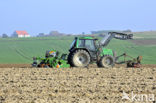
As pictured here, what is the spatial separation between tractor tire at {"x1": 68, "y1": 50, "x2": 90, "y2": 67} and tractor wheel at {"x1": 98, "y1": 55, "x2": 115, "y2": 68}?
2.49 feet

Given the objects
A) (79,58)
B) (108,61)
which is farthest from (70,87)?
(108,61)

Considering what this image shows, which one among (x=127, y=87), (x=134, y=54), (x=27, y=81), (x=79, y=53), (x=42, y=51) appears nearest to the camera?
(x=127, y=87)

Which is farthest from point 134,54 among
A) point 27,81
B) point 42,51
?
point 27,81

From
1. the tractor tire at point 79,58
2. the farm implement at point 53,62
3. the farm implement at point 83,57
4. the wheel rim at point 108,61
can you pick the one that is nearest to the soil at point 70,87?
the farm implement at point 53,62

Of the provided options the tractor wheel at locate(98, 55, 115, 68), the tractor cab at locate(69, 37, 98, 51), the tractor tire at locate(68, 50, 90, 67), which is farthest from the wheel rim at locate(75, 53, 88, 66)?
the tractor wheel at locate(98, 55, 115, 68)

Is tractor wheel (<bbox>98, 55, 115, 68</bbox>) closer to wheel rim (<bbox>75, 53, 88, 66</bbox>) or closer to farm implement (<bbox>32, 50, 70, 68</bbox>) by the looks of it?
wheel rim (<bbox>75, 53, 88, 66</bbox>)

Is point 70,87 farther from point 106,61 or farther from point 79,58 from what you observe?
point 106,61

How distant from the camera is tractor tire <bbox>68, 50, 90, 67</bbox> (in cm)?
1942

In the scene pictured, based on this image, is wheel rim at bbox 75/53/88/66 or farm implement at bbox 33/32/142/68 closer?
farm implement at bbox 33/32/142/68

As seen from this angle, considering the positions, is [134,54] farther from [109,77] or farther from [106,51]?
[109,77]

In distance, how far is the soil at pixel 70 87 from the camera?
999 centimetres

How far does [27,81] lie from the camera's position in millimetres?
13594

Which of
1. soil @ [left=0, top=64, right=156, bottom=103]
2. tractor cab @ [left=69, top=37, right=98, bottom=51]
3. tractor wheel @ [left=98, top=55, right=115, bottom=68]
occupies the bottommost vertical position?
soil @ [left=0, top=64, right=156, bottom=103]

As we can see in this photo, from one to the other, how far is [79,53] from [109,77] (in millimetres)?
4918
